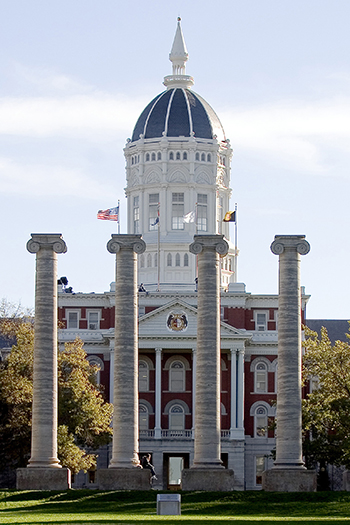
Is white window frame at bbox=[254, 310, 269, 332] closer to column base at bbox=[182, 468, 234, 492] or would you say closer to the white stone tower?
the white stone tower

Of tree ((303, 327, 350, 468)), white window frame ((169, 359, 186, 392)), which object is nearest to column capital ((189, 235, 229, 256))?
tree ((303, 327, 350, 468))

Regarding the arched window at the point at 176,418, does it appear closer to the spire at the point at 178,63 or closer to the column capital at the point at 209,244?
the spire at the point at 178,63

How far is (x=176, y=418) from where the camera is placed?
136750 mm

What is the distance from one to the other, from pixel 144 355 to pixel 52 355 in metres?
62.1

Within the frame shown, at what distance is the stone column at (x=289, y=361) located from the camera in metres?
74.7

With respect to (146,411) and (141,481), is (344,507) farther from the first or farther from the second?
(146,411)

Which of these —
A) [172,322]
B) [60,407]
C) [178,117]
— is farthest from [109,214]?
[178,117]

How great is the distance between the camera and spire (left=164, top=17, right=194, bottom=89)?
173750mm

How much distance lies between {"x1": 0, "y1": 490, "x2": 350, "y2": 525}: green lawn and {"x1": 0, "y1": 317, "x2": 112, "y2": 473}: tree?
2700 cm

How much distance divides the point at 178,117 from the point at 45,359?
322 feet

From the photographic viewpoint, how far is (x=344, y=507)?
6581cm

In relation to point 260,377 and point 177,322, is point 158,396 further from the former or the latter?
A: point 260,377

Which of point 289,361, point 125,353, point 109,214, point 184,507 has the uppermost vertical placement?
point 109,214

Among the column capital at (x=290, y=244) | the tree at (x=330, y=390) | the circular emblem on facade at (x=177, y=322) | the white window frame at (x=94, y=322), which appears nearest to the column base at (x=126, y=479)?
the column capital at (x=290, y=244)
